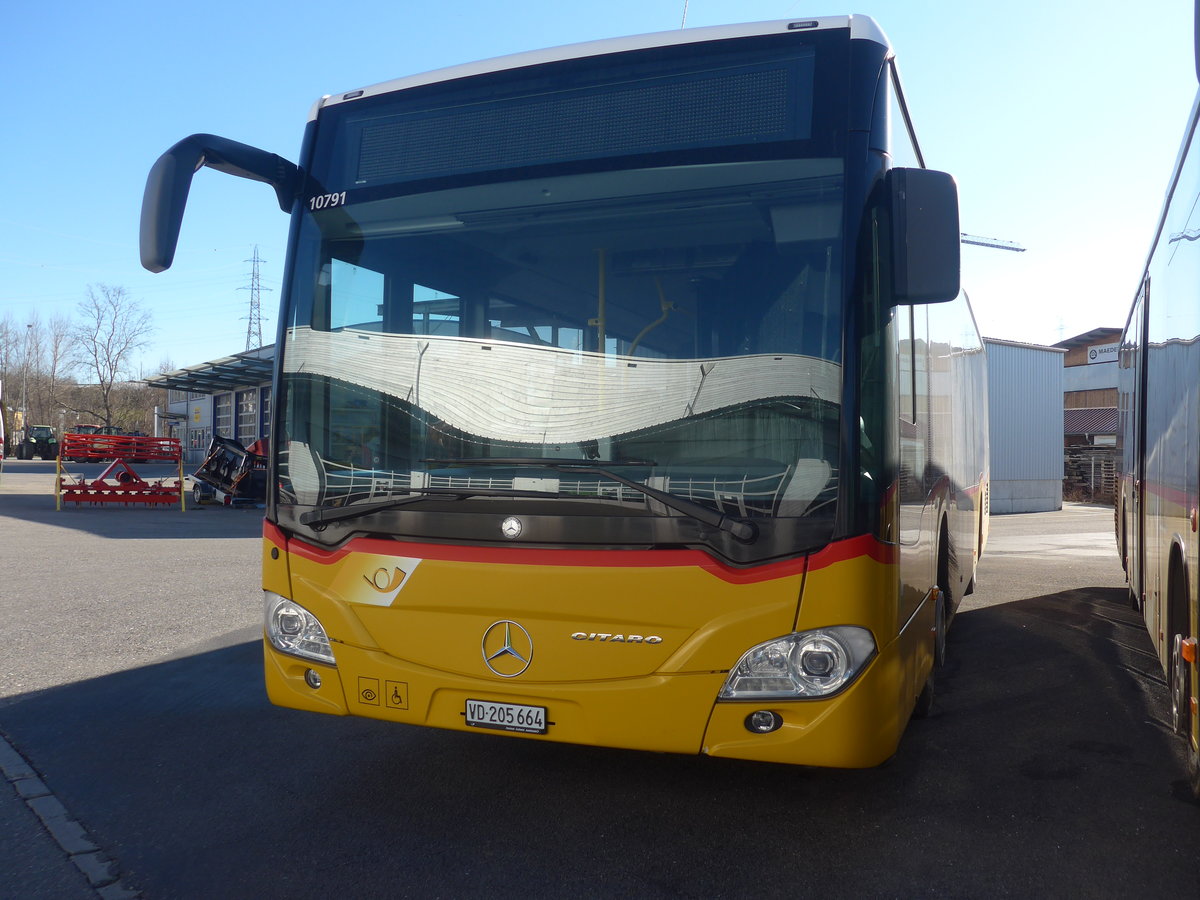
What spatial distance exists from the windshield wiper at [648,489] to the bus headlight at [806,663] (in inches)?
15.3

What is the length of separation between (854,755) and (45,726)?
13.6 ft

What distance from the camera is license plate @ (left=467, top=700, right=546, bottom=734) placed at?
3496 mm

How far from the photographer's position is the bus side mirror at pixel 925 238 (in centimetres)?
335

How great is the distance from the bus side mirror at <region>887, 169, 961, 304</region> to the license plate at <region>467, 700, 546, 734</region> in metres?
1.97

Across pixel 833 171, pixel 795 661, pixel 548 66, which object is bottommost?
pixel 795 661

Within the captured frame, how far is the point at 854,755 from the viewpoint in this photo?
3289mm

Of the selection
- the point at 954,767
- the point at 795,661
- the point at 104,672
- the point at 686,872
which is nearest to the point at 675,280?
the point at 795,661

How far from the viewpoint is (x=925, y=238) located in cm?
338

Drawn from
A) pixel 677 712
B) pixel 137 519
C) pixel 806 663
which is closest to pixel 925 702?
pixel 806 663

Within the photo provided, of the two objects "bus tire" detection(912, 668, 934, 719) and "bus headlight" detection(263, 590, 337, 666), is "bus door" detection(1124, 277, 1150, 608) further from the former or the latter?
"bus headlight" detection(263, 590, 337, 666)

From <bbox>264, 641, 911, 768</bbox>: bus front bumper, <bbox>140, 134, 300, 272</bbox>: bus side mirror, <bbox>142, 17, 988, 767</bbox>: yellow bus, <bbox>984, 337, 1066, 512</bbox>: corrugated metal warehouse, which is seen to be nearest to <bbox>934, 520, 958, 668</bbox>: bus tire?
<bbox>142, 17, 988, 767</bbox>: yellow bus

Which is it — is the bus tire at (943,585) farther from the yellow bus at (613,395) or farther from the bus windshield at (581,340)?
the bus windshield at (581,340)

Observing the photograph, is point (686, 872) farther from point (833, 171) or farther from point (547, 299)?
point (833, 171)

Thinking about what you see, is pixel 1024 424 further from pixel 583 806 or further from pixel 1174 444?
pixel 583 806
